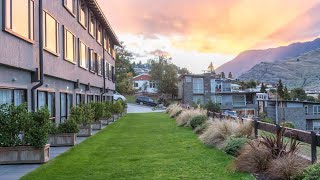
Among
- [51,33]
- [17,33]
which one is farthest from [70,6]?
[17,33]

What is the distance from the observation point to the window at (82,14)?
27188 mm

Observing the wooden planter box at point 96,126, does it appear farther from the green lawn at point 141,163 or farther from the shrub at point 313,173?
the shrub at point 313,173

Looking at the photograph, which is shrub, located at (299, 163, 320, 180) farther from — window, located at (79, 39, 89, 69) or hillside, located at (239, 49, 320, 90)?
hillside, located at (239, 49, 320, 90)

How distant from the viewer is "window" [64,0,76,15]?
2247 cm

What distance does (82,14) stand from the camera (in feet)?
92.8

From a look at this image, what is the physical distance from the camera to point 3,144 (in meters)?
11.8

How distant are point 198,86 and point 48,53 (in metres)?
69.5

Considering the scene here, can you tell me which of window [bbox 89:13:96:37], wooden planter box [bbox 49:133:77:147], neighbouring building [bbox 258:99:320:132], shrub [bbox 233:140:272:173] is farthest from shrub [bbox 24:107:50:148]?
neighbouring building [bbox 258:99:320:132]

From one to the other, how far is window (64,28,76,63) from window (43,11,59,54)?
187 cm

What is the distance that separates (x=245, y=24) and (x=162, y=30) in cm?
1008

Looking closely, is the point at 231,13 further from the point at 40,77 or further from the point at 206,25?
the point at 40,77

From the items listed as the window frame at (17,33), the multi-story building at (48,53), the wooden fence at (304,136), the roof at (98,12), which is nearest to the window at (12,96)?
the multi-story building at (48,53)

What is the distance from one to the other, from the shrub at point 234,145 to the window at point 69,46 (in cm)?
1192

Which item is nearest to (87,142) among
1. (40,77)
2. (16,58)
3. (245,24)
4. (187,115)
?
(40,77)
